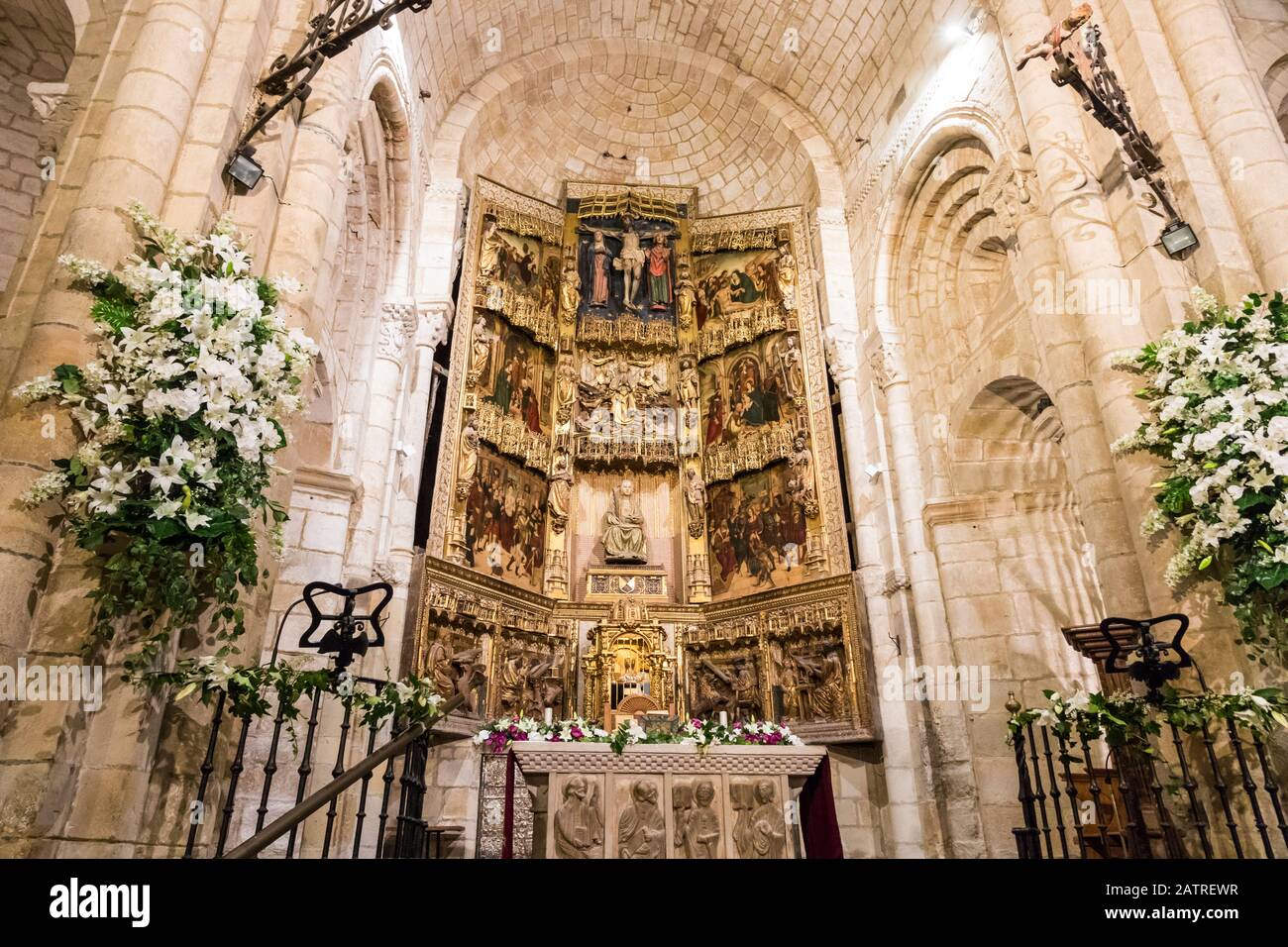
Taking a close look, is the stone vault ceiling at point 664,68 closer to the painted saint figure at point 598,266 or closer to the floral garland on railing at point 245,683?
the painted saint figure at point 598,266

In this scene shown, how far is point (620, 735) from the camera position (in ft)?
24.0

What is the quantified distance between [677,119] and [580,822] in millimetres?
14654

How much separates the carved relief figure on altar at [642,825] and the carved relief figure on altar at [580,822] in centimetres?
22

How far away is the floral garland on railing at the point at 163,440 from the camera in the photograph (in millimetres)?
3889

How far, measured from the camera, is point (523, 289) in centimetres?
1450

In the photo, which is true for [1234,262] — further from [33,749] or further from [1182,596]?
[33,749]

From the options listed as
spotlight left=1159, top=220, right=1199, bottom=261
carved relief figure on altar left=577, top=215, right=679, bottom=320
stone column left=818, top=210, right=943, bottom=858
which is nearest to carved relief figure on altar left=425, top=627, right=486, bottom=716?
stone column left=818, top=210, right=943, bottom=858

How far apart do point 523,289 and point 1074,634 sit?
10.8 m

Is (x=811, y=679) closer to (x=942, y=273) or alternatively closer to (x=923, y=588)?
(x=923, y=588)

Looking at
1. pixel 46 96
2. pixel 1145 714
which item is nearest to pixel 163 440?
pixel 46 96

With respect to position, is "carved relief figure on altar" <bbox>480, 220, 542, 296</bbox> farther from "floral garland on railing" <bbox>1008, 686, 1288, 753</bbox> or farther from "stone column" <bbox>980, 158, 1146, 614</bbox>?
"floral garland on railing" <bbox>1008, 686, 1288, 753</bbox>

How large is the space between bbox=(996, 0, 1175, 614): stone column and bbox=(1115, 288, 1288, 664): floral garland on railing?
0.78 m

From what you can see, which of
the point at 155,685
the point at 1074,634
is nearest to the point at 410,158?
the point at 155,685

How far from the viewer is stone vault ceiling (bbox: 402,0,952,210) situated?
1358 centimetres
